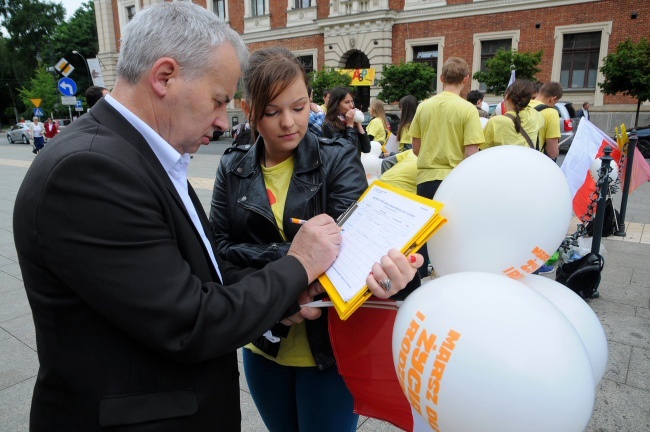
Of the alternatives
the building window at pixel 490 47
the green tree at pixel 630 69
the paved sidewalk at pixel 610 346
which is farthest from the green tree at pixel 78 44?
the paved sidewalk at pixel 610 346

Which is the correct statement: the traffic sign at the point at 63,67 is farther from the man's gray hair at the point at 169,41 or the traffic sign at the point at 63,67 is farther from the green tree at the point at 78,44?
the green tree at the point at 78,44

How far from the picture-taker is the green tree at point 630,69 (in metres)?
16.0

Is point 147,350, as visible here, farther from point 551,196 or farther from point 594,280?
point 594,280

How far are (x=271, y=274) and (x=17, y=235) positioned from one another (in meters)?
0.57

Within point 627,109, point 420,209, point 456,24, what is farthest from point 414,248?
point 456,24

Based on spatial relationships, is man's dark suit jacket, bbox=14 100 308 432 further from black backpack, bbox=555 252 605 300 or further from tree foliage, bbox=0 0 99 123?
tree foliage, bbox=0 0 99 123

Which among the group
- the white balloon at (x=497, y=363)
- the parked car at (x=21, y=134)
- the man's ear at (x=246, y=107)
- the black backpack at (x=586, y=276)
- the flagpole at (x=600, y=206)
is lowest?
the parked car at (x=21, y=134)

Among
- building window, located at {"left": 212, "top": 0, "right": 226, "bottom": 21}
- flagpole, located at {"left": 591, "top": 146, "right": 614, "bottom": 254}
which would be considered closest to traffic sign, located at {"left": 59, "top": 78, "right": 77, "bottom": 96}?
flagpole, located at {"left": 591, "top": 146, "right": 614, "bottom": 254}

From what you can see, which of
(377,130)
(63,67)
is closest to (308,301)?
(377,130)

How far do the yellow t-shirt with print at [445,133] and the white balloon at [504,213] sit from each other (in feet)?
9.58

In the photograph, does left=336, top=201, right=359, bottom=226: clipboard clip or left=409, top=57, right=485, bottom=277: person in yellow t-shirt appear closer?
left=336, top=201, right=359, bottom=226: clipboard clip

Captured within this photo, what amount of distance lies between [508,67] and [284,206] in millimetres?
19111

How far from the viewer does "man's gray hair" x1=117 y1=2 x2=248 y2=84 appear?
1.07 metres

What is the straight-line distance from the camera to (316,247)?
124cm
